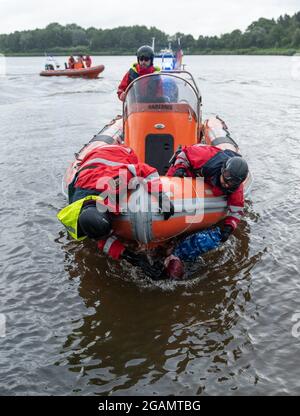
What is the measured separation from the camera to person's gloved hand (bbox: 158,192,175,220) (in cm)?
360

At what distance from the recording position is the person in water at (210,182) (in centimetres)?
392

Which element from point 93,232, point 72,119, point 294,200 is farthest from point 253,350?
point 72,119

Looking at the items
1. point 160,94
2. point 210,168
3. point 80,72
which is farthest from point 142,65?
point 80,72

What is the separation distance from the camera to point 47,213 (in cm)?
584

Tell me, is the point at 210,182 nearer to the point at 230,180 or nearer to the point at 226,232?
the point at 230,180

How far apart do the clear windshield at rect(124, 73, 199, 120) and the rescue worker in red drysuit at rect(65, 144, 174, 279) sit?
4.60ft

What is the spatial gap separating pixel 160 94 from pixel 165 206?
2.29 metres

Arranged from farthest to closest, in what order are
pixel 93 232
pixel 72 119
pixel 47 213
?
1. pixel 72 119
2. pixel 47 213
3. pixel 93 232

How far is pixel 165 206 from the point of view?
3602 mm

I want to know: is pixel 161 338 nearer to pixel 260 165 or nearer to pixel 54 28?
pixel 260 165

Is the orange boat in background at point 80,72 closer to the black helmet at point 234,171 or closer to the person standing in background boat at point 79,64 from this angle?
the person standing in background boat at point 79,64

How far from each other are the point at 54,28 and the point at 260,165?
62.5 metres

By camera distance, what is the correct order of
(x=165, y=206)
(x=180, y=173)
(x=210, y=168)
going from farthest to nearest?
(x=180, y=173), (x=210, y=168), (x=165, y=206)
